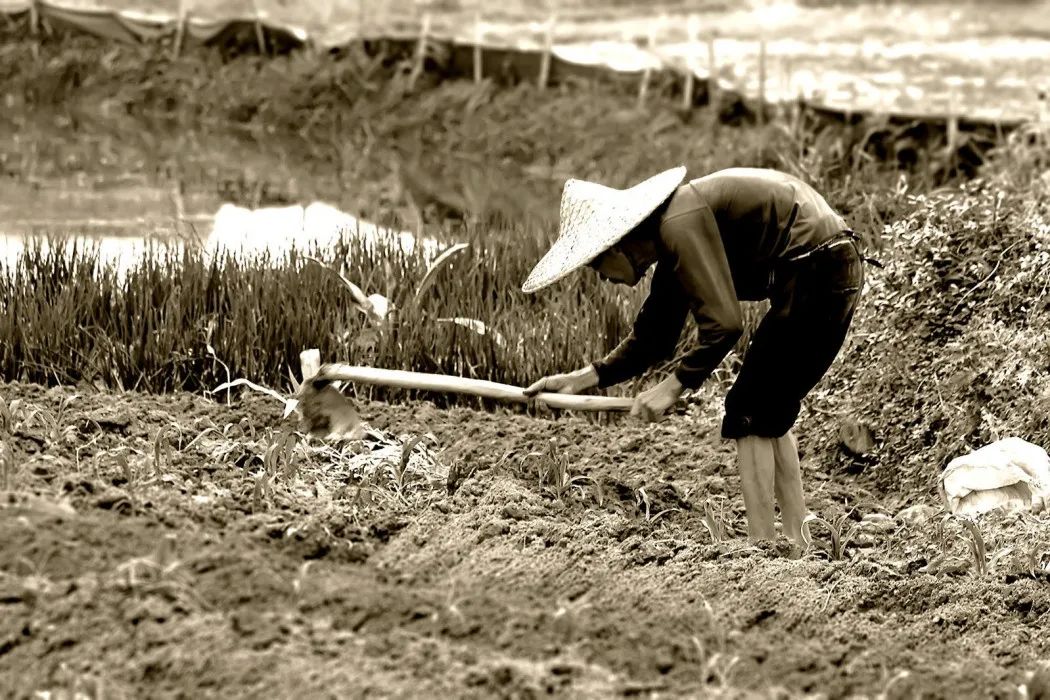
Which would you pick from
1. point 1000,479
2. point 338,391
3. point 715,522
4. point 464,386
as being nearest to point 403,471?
point 464,386

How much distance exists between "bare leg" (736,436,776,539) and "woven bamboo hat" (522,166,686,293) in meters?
0.70

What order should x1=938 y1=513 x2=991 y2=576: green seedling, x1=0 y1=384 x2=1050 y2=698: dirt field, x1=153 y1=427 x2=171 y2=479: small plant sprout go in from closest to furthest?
x1=0 y1=384 x2=1050 y2=698: dirt field < x1=938 y1=513 x2=991 y2=576: green seedling < x1=153 y1=427 x2=171 y2=479: small plant sprout

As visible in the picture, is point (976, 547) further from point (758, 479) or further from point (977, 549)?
point (758, 479)

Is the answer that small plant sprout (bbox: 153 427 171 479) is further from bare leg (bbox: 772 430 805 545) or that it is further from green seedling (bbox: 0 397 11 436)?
bare leg (bbox: 772 430 805 545)

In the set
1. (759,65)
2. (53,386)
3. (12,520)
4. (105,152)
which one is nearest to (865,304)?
(53,386)

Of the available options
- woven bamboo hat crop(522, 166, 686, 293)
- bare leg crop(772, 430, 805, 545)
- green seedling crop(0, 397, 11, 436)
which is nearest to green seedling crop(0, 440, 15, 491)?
green seedling crop(0, 397, 11, 436)

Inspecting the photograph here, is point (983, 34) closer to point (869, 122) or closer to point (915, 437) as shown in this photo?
point (869, 122)

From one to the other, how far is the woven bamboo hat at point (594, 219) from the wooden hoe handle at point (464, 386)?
418mm

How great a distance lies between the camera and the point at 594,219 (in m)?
3.96

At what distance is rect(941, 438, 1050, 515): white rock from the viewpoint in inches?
175

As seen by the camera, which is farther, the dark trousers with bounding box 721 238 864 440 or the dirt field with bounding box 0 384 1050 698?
the dark trousers with bounding box 721 238 864 440

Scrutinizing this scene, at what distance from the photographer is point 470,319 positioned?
563 centimetres

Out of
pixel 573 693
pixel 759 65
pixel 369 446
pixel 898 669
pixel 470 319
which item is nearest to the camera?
pixel 573 693

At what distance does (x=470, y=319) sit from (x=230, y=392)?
832 mm
